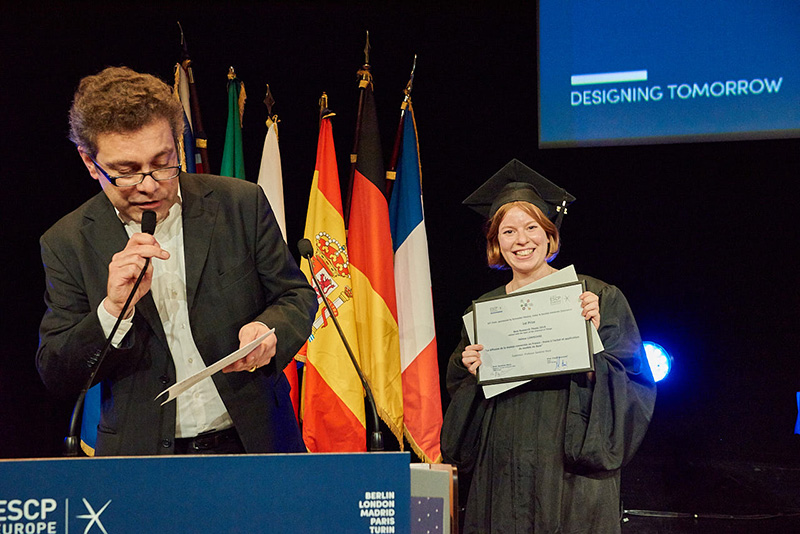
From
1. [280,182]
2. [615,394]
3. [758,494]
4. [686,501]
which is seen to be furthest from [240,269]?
[758,494]

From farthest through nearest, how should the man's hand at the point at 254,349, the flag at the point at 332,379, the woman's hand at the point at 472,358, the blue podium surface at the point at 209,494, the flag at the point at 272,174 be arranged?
the flag at the point at 272,174 < the flag at the point at 332,379 < the woman's hand at the point at 472,358 < the man's hand at the point at 254,349 < the blue podium surface at the point at 209,494

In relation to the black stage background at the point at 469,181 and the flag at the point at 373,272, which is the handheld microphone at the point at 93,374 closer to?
the flag at the point at 373,272

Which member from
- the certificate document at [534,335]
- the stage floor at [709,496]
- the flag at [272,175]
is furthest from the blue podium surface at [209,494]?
the flag at [272,175]

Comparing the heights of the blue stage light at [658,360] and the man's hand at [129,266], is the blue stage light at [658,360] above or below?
below

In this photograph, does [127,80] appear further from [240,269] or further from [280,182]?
[280,182]

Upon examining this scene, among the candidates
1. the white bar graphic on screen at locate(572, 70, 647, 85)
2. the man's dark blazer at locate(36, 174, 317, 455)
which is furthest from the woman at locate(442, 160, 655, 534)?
the white bar graphic on screen at locate(572, 70, 647, 85)

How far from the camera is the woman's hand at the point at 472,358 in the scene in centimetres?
270

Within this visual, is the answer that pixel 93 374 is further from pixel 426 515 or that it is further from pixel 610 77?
pixel 610 77

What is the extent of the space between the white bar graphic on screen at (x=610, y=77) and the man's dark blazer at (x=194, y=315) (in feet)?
8.66

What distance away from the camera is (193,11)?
4887 mm

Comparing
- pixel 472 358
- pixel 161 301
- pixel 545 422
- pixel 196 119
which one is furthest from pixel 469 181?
pixel 161 301

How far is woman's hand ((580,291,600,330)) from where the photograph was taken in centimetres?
256

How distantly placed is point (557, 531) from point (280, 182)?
275 centimetres

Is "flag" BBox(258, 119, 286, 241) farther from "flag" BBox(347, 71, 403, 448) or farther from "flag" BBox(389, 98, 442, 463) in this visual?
"flag" BBox(389, 98, 442, 463)
